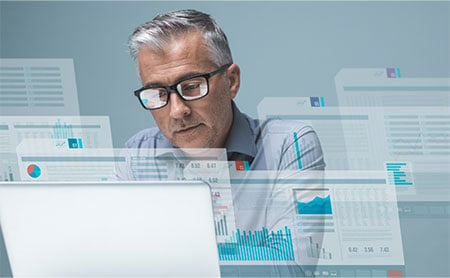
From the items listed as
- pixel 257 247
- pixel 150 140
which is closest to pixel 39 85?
pixel 150 140

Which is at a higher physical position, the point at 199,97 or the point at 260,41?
the point at 260,41

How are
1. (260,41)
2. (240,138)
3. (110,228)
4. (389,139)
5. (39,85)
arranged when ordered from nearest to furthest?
(110,228) → (389,139) → (39,85) → (240,138) → (260,41)

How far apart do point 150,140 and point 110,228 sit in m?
0.78

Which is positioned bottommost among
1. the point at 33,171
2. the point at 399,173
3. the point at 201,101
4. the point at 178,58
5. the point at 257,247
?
the point at 257,247

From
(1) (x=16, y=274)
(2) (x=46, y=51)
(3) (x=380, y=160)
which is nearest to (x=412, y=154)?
(3) (x=380, y=160)

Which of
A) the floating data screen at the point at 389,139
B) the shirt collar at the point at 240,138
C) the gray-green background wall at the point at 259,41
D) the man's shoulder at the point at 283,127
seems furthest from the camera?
the gray-green background wall at the point at 259,41

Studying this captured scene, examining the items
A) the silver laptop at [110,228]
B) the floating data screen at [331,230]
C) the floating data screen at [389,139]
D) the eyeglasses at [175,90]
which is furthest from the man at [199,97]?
the silver laptop at [110,228]

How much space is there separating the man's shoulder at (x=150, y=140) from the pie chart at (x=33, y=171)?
60 cm

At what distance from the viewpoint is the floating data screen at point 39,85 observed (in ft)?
4.82

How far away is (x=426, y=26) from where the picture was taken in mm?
2504

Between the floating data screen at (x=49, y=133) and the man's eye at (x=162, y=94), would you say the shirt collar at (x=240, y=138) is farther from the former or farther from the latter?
the floating data screen at (x=49, y=133)

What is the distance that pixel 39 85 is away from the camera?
1.51 m

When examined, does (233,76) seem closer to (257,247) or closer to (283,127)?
(283,127)

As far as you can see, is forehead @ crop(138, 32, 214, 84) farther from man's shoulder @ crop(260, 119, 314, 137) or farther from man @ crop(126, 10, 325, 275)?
man's shoulder @ crop(260, 119, 314, 137)
